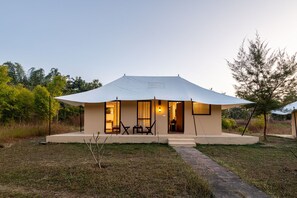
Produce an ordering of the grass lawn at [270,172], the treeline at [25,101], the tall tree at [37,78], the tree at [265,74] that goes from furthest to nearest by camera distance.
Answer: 1. the tall tree at [37,78]
2. the treeline at [25,101]
3. the tree at [265,74]
4. the grass lawn at [270,172]

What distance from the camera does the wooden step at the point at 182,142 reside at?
9.16 meters

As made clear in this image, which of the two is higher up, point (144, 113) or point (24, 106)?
point (24, 106)

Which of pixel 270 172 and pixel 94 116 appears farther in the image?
pixel 94 116

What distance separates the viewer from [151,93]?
1067 centimetres

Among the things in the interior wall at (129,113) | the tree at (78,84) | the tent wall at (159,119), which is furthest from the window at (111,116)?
the tree at (78,84)

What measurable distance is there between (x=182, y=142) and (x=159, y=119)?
7.01 ft

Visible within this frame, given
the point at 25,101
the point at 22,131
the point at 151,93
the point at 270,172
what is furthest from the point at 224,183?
the point at 25,101

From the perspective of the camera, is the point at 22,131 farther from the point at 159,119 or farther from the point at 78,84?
the point at 78,84

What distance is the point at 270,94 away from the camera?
11.5 m

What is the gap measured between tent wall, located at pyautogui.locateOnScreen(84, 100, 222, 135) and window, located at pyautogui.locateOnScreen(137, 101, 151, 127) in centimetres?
17

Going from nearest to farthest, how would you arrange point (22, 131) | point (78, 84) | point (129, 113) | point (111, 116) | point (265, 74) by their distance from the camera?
1. point (129, 113)
2. point (22, 131)
3. point (265, 74)
4. point (111, 116)
5. point (78, 84)

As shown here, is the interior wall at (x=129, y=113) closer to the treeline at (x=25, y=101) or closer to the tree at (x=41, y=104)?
the treeline at (x=25, y=101)

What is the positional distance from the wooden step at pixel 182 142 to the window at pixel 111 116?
3.32 m

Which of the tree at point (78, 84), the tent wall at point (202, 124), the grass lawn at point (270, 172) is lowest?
the grass lawn at point (270, 172)
